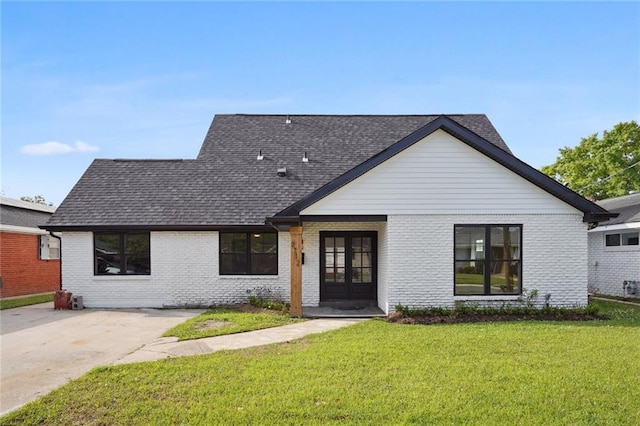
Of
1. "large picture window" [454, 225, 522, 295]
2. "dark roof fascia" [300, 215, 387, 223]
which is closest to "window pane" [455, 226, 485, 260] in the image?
"large picture window" [454, 225, 522, 295]

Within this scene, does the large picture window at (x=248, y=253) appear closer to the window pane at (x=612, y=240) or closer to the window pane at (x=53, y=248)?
the window pane at (x=53, y=248)

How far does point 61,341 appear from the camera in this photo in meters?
8.77

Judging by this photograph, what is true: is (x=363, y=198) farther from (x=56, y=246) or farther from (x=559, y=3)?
(x=56, y=246)

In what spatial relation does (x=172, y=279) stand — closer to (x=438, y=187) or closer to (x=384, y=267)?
(x=384, y=267)

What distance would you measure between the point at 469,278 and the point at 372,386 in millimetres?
6813

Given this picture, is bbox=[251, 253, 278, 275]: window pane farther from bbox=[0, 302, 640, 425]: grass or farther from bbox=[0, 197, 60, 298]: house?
bbox=[0, 197, 60, 298]: house

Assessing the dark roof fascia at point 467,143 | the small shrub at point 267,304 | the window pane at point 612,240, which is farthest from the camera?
the window pane at point 612,240

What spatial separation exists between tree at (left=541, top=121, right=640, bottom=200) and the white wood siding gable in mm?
21155

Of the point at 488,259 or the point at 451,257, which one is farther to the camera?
the point at 488,259

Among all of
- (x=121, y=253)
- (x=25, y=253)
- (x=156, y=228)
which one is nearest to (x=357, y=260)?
(x=156, y=228)

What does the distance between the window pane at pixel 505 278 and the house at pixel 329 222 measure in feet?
0.11

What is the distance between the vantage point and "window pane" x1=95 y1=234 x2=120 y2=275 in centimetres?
1361

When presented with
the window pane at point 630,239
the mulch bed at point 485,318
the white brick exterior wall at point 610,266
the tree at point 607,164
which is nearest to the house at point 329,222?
the mulch bed at point 485,318

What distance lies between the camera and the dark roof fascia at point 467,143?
11.2 m
